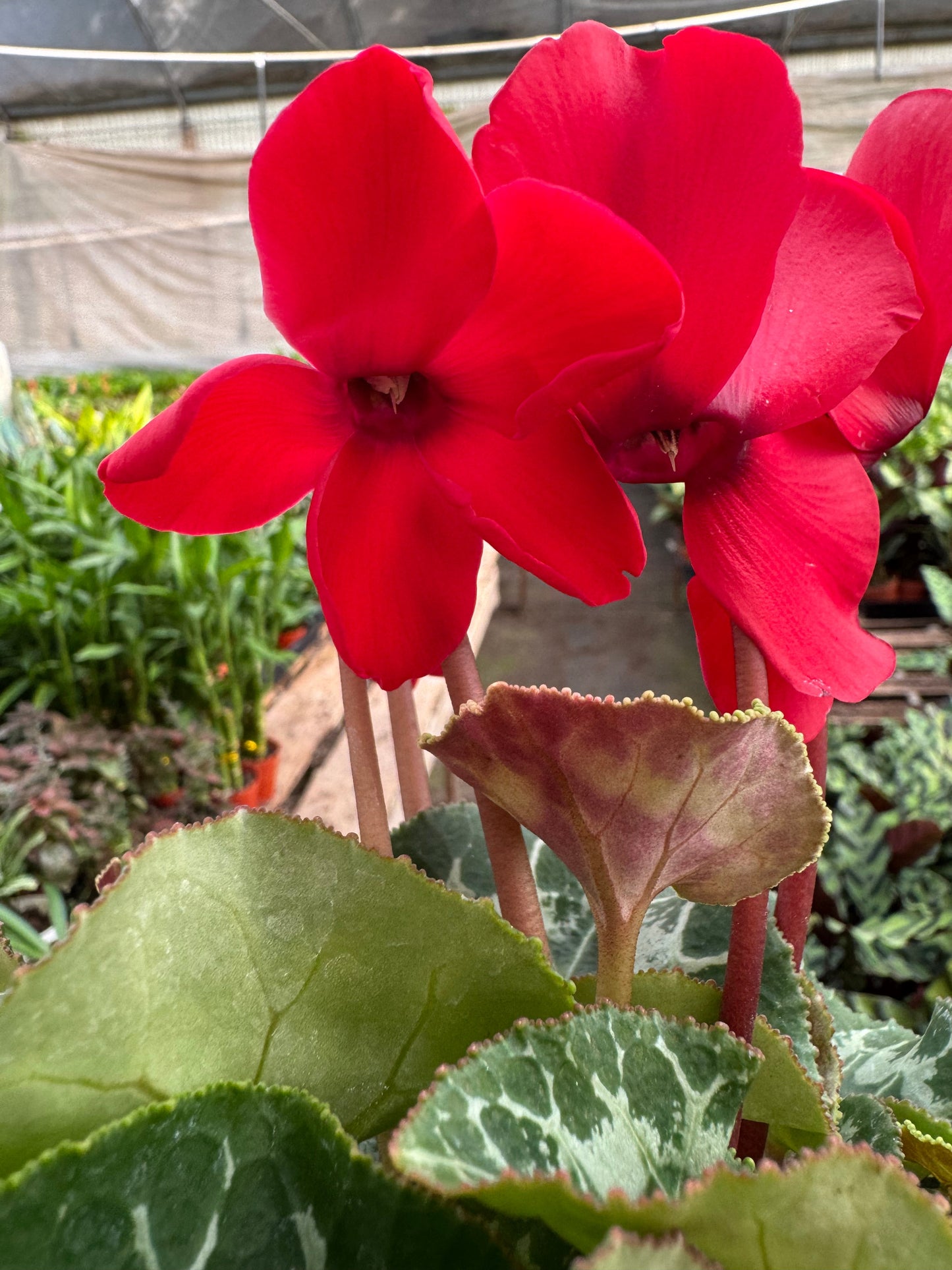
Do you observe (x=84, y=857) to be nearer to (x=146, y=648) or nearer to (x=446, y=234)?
(x=146, y=648)

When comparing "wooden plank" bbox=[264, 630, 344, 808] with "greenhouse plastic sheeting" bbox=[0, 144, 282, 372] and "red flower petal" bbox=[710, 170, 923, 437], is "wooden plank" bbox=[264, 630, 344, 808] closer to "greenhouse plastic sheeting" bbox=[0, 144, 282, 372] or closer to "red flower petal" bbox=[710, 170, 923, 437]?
"red flower petal" bbox=[710, 170, 923, 437]

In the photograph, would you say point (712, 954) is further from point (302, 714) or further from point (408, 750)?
point (302, 714)

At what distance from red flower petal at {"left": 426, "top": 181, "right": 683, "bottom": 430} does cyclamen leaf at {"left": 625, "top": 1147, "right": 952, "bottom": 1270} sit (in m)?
0.14

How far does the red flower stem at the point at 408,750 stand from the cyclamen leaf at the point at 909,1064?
18 cm

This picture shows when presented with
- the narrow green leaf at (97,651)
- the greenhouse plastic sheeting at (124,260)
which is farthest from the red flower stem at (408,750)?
the greenhouse plastic sheeting at (124,260)

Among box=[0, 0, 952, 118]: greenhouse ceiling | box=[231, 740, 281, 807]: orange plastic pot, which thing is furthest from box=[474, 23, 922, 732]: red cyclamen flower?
box=[0, 0, 952, 118]: greenhouse ceiling

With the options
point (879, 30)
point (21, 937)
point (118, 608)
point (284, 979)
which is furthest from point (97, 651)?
point (879, 30)

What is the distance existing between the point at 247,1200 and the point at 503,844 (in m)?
0.10

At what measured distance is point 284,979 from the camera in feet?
0.70

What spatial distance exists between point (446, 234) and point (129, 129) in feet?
28.3

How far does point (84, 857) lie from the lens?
1403 mm

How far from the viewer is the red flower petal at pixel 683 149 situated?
0.68 feet

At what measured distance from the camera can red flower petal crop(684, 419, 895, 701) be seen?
0.78ft

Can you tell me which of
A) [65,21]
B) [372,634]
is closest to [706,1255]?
[372,634]
